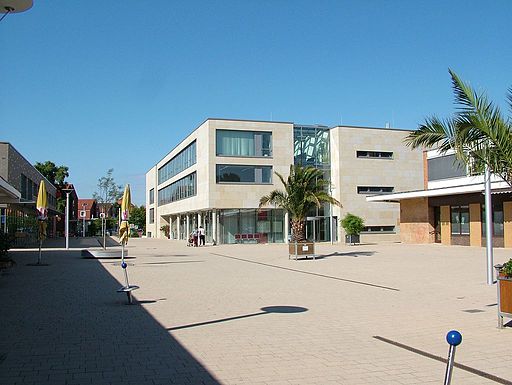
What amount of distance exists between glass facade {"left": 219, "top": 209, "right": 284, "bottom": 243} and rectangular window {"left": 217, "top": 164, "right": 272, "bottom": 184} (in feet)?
9.21

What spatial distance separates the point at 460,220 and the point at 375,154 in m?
17.5

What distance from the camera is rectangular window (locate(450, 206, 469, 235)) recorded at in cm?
3631

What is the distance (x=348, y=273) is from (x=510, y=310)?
10367 mm

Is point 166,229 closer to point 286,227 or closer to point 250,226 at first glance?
point 250,226

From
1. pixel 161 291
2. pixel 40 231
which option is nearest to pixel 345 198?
pixel 40 231

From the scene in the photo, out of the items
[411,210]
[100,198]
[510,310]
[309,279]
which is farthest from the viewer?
[100,198]

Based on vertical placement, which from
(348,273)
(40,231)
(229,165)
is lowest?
(348,273)

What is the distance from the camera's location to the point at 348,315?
396 inches

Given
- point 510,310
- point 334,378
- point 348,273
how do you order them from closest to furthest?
1. point 334,378
2. point 510,310
3. point 348,273

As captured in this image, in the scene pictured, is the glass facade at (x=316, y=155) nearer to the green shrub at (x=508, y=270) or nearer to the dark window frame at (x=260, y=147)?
the dark window frame at (x=260, y=147)

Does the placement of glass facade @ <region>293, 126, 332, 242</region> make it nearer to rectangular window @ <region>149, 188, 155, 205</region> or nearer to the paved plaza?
the paved plaza

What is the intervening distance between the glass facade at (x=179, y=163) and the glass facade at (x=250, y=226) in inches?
300

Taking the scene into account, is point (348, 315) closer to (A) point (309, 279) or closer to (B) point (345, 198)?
(A) point (309, 279)

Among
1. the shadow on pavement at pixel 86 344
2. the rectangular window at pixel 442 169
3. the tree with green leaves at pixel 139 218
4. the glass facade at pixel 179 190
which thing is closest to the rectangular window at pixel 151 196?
the glass facade at pixel 179 190
